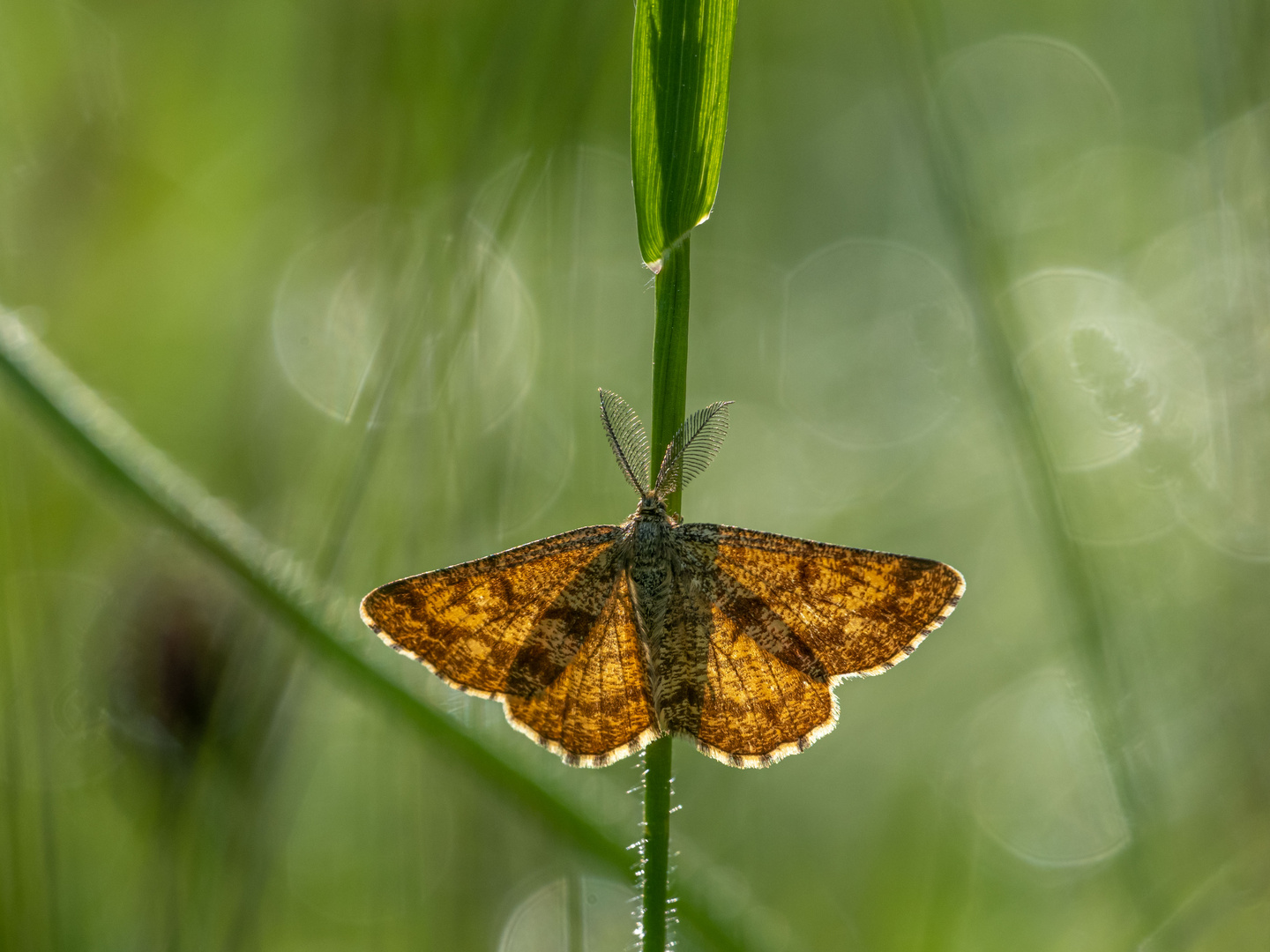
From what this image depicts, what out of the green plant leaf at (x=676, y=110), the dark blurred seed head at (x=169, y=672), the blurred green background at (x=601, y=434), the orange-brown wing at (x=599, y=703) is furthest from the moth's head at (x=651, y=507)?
the dark blurred seed head at (x=169, y=672)

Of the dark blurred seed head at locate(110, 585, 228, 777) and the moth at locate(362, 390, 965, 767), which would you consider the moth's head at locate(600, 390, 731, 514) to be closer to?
the moth at locate(362, 390, 965, 767)

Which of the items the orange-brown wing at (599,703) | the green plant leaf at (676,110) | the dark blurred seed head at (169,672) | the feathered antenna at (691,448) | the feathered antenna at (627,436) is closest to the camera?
the green plant leaf at (676,110)

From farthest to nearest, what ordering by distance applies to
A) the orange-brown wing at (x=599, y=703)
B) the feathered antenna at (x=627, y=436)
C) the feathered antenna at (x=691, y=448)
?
the orange-brown wing at (x=599, y=703) < the feathered antenna at (x=627, y=436) < the feathered antenna at (x=691, y=448)

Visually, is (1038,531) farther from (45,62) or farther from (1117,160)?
(45,62)

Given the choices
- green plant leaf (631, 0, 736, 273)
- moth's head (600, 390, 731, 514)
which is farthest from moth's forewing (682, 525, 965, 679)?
green plant leaf (631, 0, 736, 273)

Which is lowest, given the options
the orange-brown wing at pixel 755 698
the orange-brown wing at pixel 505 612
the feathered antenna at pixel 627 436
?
→ the orange-brown wing at pixel 755 698

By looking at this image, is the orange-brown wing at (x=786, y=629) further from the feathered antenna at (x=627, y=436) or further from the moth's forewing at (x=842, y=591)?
the feathered antenna at (x=627, y=436)

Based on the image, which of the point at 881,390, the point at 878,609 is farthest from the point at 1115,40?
the point at 878,609
